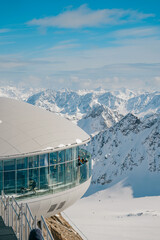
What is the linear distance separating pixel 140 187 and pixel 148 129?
38.2 meters

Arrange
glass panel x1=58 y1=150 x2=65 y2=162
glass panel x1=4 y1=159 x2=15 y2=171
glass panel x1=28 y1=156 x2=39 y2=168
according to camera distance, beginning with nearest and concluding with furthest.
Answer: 1. glass panel x1=4 y1=159 x2=15 y2=171
2. glass panel x1=28 y1=156 x2=39 y2=168
3. glass panel x1=58 y1=150 x2=65 y2=162

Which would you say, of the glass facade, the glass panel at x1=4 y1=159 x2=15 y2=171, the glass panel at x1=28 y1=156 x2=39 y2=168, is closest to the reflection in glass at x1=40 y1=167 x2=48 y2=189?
the glass facade

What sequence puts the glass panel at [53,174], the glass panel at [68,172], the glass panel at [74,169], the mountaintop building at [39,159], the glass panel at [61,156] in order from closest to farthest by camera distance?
the mountaintop building at [39,159] < the glass panel at [53,174] < the glass panel at [61,156] < the glass panel at [68,172] < the glass panel at [74,169]

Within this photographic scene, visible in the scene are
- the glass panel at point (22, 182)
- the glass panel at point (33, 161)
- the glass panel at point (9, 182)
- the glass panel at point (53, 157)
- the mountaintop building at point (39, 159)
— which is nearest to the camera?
the glass panel at point (9, 182)

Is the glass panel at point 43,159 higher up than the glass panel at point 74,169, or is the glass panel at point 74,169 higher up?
the glass panel at point 43,159

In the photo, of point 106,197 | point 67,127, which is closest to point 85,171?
point 67,127

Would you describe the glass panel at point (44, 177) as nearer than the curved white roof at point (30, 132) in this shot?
No

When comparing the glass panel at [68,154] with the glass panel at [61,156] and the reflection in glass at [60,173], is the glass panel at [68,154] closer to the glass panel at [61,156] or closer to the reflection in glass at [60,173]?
the glass panel at [61,156]

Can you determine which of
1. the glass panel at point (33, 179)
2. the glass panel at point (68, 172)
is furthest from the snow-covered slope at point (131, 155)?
the glass panel at point (33, 179)

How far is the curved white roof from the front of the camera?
1880 centimetres

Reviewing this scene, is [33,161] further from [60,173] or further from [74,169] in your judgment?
[74,169]

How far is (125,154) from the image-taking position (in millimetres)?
155375

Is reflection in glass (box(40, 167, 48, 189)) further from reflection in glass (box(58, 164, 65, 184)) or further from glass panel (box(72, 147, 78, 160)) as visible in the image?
glass panel (box(72, 147, 78, 160))

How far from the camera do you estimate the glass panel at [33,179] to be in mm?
19312
